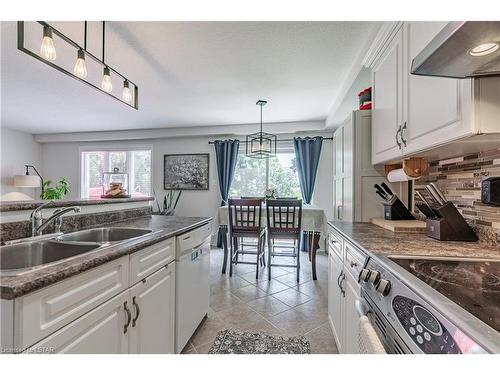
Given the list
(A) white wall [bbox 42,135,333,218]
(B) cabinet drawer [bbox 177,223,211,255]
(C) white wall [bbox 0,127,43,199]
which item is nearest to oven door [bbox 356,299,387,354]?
(B) cabinet drawer [bbox 177,223,211,255]

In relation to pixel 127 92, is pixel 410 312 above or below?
below

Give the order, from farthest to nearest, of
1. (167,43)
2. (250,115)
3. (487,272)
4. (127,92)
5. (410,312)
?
1. (250,115)
2. (167,43)
3. (127,92)
4. (487,272)
5. (410,312)

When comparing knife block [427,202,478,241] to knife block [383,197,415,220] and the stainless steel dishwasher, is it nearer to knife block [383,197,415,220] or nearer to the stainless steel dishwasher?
knife block [383,197,415,220]

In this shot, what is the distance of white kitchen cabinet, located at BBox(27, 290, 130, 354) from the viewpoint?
74cm

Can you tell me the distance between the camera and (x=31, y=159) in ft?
17.7

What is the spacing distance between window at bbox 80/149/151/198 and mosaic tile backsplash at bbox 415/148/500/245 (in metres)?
5.12

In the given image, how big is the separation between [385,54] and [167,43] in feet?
5.62

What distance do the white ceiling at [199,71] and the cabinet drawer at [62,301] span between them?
1.27 meters

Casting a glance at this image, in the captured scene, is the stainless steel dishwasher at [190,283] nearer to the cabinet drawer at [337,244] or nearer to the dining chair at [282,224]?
the cabinet drawer at [337,244]

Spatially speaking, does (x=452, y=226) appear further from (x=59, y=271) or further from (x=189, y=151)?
(x=189, y=151)

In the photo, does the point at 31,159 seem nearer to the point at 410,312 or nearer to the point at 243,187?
the point at 243,187

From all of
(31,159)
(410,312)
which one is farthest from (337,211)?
(31,159)

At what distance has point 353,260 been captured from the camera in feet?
4.17
